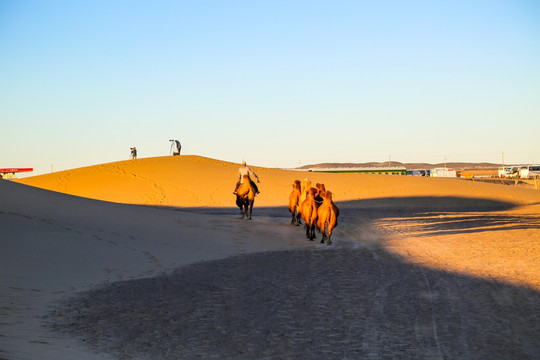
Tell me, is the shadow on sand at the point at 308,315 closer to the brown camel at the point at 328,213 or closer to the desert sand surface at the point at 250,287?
the desert sand surface at the point at 250,287

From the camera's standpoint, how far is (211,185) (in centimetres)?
5719

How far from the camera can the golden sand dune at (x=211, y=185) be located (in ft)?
160

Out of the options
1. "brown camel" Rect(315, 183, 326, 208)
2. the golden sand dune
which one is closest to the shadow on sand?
"brown camel" Rect(315, 183, 326, 208)

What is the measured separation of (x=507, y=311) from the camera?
9.34m

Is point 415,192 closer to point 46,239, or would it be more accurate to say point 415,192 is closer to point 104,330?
point 46,239

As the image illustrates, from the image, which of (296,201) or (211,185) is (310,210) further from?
(211,185)

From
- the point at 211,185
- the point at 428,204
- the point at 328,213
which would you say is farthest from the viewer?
the point at 211,185

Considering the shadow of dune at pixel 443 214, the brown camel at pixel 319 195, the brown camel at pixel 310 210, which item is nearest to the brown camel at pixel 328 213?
the brown camel at pixel 319 195

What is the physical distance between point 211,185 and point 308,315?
158ft

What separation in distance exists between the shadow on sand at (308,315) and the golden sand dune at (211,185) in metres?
30.8

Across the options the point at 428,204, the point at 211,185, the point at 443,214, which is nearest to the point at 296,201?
the point at 443,214

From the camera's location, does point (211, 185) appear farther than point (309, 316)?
Yes

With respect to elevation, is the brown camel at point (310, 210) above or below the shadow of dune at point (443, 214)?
above

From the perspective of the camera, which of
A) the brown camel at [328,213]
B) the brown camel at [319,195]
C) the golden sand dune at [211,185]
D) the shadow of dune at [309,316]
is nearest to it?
the shadow of dune at [309,316]
